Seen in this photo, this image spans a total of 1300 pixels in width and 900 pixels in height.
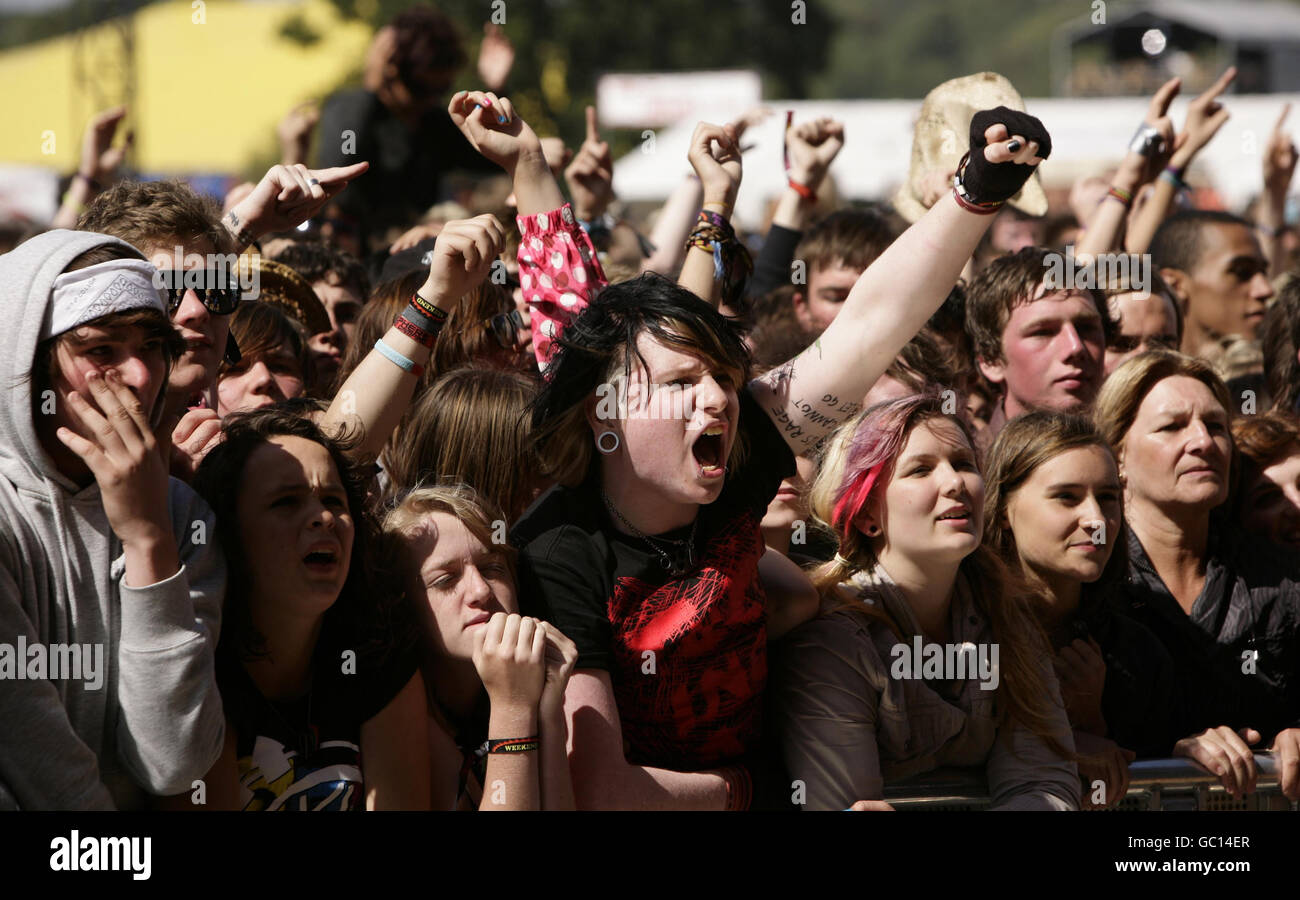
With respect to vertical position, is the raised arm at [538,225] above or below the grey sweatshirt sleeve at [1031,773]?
above

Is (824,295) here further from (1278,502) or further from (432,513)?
(432,513)

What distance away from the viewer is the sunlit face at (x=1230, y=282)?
237 inches

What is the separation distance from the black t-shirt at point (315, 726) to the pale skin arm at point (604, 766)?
332mm

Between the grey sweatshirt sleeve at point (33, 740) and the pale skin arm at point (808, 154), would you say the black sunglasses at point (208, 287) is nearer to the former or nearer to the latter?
the grey sweatshirt sleeve at point (33, 740)

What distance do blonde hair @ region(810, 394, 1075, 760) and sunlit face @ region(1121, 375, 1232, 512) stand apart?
0.78m

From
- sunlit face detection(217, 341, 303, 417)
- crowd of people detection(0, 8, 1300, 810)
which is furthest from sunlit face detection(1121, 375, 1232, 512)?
sunlit face detection(217, 341, 303, 417)

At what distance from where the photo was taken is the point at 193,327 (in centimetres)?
317

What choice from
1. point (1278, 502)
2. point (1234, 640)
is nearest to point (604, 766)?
point (1234, 640)

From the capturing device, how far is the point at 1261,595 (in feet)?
12.3

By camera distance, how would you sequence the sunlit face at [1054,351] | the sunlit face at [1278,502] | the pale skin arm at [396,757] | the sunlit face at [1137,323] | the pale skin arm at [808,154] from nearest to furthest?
the pale skin arm at [396,757], the sunlit face at [1278,502], the sunlit face at [1054,351], the sunlit face at [1137,323], the pale skin arm at [808,154]

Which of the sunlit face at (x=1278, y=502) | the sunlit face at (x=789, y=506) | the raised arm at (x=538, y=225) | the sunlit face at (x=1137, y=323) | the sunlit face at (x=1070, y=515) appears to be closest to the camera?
the raised arm at (x=538, y=225)

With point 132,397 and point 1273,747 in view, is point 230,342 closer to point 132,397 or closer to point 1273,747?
point 132,397

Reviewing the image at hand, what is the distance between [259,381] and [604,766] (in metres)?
1.67

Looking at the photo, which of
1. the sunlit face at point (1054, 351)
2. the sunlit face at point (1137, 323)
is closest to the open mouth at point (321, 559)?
the sunlit face at point (1054, 351)
